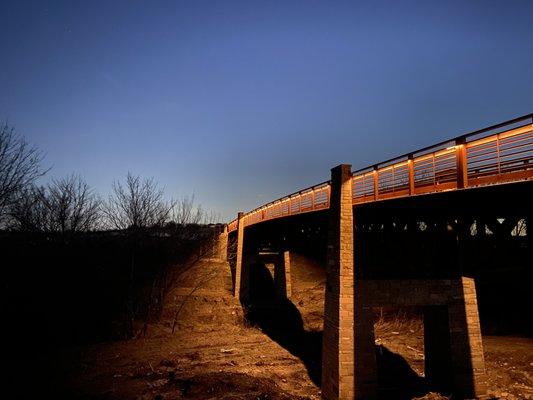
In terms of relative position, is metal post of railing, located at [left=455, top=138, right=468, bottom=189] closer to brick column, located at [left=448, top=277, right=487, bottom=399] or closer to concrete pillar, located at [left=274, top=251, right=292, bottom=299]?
brick column, located at [left=448, top=277, right=487, bottom=399]

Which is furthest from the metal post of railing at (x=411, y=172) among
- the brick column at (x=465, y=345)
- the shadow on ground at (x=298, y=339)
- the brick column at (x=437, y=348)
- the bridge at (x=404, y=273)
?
the shadow on ground at (x=298, y=339)

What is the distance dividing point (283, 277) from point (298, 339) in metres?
9.47

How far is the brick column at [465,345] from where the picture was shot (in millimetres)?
12031

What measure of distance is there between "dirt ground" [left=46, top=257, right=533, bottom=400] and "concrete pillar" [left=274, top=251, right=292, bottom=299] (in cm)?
369

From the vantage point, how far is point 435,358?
13102 mm

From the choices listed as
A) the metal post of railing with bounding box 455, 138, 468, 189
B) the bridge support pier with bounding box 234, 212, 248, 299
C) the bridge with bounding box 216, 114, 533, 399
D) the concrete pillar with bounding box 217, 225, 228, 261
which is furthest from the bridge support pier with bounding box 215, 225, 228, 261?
the metal post of railing with bounding box 455, 138, 468, 189

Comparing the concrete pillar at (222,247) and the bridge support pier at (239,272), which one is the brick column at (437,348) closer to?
the bridge support pier at (239,272)

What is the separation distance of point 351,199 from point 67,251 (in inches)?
911

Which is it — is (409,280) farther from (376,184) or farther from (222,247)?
(222,247)

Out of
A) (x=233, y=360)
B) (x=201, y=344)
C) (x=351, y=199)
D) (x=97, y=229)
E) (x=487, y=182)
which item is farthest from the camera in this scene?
(x=97, y=229)

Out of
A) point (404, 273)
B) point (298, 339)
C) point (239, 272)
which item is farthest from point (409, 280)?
point (239, 272)

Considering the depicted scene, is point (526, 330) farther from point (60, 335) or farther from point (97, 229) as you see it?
point (97, 229)

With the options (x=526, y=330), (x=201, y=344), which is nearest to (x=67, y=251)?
(x=201, y=344)

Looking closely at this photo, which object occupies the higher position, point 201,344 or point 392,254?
point 392,254
